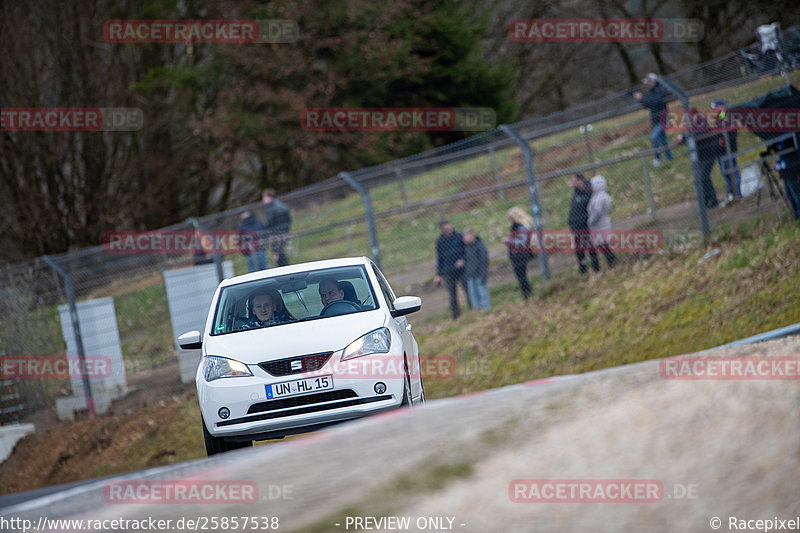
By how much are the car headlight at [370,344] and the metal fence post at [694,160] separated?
8439 millimetres

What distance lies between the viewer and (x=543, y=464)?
4.15 meters

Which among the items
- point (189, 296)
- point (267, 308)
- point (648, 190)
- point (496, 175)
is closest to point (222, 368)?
point (267, 308)

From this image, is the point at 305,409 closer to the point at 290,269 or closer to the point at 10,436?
the point at 290,269

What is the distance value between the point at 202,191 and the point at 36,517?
35245mm

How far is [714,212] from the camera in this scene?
14750mm

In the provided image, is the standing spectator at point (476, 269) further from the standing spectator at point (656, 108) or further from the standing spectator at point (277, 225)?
the standing spectator at point (656, 108)

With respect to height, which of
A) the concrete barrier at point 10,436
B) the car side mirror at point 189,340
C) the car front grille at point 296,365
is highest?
the car side mirror at point 189,340

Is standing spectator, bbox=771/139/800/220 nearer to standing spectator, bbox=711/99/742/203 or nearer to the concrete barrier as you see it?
standing spectator, bbox=711/99/742/203

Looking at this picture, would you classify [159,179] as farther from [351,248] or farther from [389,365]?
[389,365]

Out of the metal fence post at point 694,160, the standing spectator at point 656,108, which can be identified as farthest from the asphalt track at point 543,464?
the standing spectator at point 656,108

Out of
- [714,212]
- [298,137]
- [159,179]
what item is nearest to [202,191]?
[159,179]

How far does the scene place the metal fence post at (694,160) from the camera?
14.3m

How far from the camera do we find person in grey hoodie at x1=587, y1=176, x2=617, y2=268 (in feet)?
49.5

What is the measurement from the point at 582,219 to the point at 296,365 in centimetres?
923
